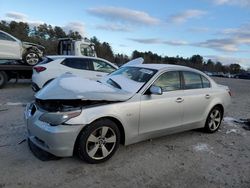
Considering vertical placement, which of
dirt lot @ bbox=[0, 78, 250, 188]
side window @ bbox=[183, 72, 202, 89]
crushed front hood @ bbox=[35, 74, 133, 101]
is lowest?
dirt lot @ bbox=[0, 78, 250, 188]

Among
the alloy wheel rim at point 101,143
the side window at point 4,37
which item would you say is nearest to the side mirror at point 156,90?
the alloy wheel rim at point 101,143

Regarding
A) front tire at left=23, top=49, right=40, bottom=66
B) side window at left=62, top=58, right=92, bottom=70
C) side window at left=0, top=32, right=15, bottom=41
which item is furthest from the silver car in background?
side window at left=0, top=32, right=15, bottom=41

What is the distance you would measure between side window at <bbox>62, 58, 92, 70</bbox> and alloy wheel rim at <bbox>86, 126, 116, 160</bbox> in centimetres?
630

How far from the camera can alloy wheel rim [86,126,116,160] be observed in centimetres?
439

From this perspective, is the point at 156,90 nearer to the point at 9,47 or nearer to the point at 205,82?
the point at 205,82

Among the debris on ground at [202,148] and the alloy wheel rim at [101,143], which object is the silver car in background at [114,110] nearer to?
the alloy wheel rim at [101,143]

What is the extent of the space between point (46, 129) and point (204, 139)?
11.5 feet

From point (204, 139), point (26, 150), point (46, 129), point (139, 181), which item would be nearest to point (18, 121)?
point (26, 150)

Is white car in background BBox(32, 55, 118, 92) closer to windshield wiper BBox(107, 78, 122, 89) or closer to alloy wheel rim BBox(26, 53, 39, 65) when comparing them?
alloy wheel rim BBox(26, 53, 39, 65)

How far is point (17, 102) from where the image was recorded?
9.21 m

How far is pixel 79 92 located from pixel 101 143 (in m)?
0.87

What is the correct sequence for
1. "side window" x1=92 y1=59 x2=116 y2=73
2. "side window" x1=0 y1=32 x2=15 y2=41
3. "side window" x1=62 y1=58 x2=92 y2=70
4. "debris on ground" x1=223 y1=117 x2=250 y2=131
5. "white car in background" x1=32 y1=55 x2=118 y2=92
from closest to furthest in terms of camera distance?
"debris on ground" x1=223 y1=117 x2=250 y2=131
"white car in background" x1=32 y1=55 x2=118 y2=92
"side window" x1=62 y1=58 x2=92 y2=70
"side window" x1=92 y1=59 x2=116 y2=73
"side window" x1=0 y1=32 x2=15 y2=41

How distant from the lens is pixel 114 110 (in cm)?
453

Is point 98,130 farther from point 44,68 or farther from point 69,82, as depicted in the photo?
point 44,68
